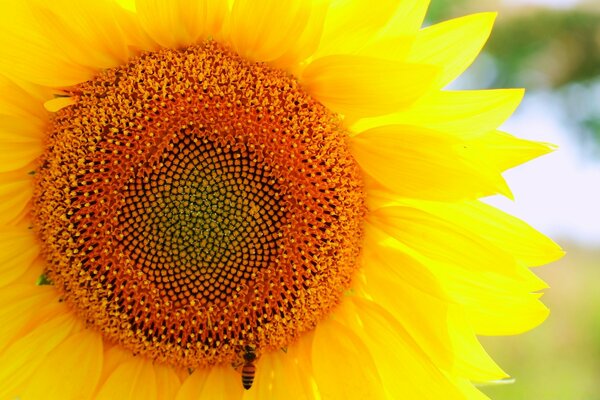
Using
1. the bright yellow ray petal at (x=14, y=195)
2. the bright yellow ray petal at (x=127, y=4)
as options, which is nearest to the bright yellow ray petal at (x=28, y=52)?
the bright yellow ray petal at (x=127, y=4)

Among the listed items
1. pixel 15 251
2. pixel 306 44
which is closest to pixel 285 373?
pixel 15 251

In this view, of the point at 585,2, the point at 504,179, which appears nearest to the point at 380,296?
the point at 504,179

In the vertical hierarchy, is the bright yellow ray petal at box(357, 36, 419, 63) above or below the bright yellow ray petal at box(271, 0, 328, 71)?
above

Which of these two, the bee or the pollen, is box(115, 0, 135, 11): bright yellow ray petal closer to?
the pollen

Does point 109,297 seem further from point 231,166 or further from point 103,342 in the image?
point 231,166

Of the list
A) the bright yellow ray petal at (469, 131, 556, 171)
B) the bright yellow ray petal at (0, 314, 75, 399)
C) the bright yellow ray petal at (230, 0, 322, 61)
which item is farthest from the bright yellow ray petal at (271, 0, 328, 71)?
the bright yellow ray petal at (0, 314, 75, 399)

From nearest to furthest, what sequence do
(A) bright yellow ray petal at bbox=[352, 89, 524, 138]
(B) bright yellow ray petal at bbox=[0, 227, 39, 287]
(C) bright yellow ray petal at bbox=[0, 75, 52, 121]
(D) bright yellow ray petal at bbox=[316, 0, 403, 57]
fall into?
(D) bright yellow ray petal at bbox=[316, 0, 403, 57] < (A) bright yellow ray petal at bbox=[352, 89, 524, 138] < (C) bright yellow ray petal at bbox=[0, 75, 52, 121] < (B) bright yellow ray petal at bbox=[0, 227, 39, 287]

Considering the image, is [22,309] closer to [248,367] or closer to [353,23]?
[248,367]
